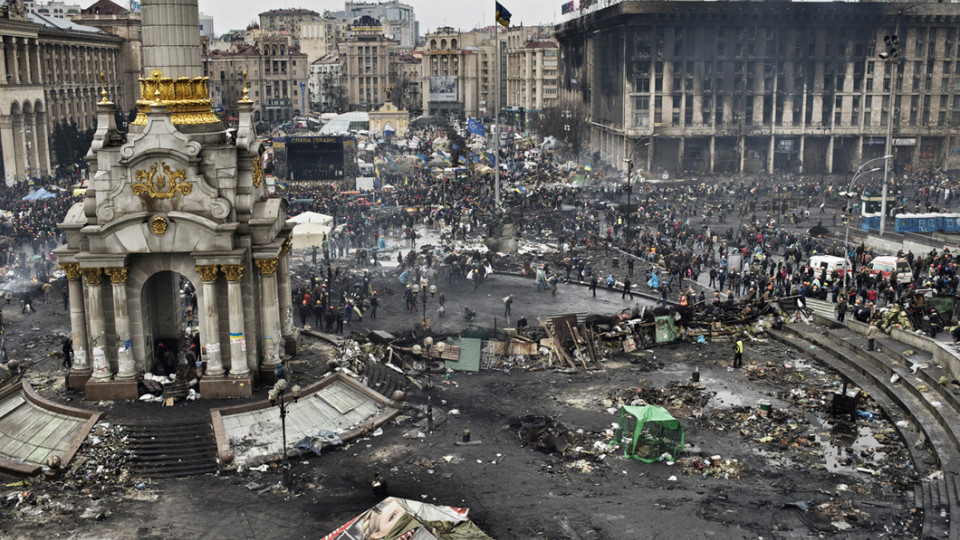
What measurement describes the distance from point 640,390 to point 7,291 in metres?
33.2

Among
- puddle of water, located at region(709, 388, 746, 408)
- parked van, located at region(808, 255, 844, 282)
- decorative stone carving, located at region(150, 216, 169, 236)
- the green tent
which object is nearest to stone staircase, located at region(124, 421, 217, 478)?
decorative stone carving, located at region(150, 216, 169, 236)

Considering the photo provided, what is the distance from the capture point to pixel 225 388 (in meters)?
29.8

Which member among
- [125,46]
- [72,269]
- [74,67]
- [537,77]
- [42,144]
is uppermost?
[125,46]

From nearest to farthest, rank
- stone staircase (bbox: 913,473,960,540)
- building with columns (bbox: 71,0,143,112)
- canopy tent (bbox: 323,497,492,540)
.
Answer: canopy tent (bbox: 323,497,492,540), stone staircase (bbox: 913,473,960,540), building with columns (bbox: 71,0,143,112)

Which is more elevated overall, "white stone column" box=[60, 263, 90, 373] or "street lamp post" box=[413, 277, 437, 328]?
"white stone column" box=[60, 263, 90, 373]

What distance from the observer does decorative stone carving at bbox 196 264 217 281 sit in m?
29.1

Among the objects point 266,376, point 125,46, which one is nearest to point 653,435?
point 266,376

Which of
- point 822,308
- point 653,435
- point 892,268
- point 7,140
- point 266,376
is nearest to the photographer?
point 653,435

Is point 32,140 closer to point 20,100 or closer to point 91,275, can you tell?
point 20,100

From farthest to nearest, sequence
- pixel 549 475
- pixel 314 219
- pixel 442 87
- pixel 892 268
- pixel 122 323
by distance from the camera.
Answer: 1. pixel 442 87
2. pixel 314 219
3. pixel 892 268
4. pixel 122 323
5. pixel 549 475

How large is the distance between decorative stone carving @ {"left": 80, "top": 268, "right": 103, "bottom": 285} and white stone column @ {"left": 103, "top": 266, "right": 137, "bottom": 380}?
0.24m

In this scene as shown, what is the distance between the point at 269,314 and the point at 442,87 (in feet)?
548

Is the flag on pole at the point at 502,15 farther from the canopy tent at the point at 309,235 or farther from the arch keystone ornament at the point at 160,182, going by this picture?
the arch keystone ornament at the point at 160,182

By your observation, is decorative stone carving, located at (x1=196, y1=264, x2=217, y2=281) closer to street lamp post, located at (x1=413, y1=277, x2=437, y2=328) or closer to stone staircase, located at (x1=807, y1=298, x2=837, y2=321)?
street lamp post, located at (x1=413, y1=277, x2=437, y2=328)
